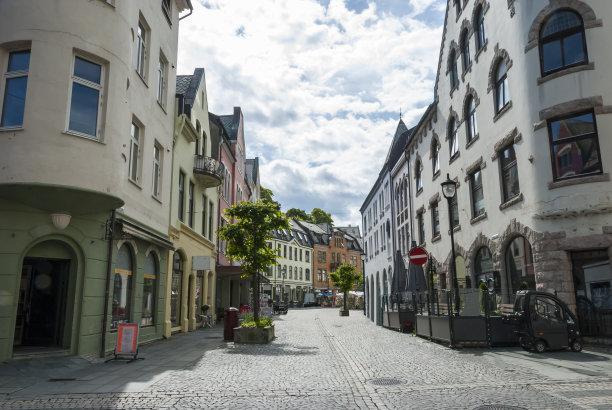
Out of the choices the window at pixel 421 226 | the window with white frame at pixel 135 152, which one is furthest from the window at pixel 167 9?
the window at pixel 421 226

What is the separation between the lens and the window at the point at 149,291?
16516 millimetres

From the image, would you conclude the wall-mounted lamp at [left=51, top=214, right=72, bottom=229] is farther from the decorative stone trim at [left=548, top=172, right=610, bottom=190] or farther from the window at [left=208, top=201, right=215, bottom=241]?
the window at [left=208, top=201, right=215, bottom=241]

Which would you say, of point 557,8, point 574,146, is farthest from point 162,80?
point 574,146

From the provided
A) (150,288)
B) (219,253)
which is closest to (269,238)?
(150,288)

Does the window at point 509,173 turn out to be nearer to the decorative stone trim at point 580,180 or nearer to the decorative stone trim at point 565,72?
the decorative stone trim at point 580,180

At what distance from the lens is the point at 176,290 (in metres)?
20.9

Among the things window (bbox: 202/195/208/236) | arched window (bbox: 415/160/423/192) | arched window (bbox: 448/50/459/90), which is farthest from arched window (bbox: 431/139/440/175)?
window (bbox: 202/195/208/236)

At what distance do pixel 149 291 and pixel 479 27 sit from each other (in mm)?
16293

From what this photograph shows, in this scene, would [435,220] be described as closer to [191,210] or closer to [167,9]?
[191,210]

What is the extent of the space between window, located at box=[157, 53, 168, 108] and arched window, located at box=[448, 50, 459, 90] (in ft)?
41.4

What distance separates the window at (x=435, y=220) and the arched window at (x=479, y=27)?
847 cm

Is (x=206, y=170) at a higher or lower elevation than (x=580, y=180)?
higher

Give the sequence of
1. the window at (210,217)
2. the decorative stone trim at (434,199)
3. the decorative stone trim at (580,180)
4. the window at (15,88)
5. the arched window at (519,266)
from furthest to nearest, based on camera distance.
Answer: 1. the window at (210,217)
2. the decorative stone trim at (434,199)
3. the arched window at (519,266)
4. the decorative stone trim at (580,180)
5. the window at (15,88)

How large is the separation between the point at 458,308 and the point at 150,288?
1045 cm
